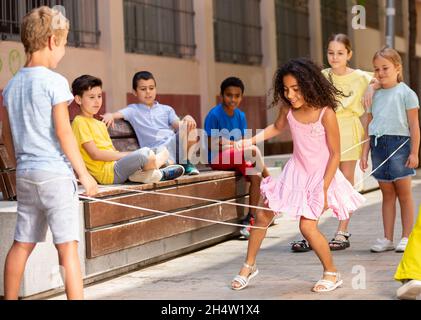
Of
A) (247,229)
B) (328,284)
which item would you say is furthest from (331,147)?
(247,229)

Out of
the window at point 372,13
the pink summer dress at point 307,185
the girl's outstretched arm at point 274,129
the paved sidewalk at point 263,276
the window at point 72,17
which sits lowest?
the paved sidewalk at point 263,276

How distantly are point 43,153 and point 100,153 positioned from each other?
2.56 metres

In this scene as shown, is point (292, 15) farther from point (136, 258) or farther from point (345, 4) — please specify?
point (136, 258)

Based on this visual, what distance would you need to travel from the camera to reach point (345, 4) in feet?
99.0

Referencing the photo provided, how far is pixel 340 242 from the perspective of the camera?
8734 millimetres

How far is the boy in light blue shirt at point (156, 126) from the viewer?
9133 mm

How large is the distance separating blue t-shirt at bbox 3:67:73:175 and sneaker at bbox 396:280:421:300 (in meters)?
2.19

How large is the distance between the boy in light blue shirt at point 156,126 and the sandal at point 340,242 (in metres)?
1.37

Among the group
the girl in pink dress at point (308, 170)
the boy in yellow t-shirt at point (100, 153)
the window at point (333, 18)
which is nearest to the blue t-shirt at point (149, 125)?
the boy in yellow t-shirt at point (100, 153)

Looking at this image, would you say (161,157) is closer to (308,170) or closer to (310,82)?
(308,170)

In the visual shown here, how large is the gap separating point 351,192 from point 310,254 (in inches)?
64.1

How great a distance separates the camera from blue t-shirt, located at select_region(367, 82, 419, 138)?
834 centimetres

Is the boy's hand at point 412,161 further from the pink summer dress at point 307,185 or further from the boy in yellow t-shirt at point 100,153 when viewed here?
the boy in yellow t-shirt at point 100,153
